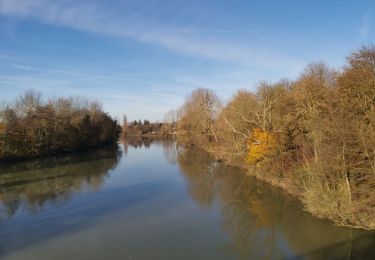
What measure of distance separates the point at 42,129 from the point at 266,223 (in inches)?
1393

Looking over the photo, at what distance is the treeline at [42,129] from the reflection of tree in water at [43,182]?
334 centimetres

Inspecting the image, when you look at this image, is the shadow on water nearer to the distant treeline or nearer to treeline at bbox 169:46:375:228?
treeline at bbox 169:46:375:228

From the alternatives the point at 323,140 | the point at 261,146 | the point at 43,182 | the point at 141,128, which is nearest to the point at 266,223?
the point at 323,140

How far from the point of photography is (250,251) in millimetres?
13023

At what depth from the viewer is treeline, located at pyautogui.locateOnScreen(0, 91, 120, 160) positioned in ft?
129

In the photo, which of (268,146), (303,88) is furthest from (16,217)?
(303,88)

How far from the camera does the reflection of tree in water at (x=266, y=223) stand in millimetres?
13148

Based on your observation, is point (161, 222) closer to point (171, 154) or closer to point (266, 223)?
point (266, 223)

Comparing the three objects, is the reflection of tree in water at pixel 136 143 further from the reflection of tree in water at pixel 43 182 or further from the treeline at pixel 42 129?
the reflection of tree in water at pixel 43 182

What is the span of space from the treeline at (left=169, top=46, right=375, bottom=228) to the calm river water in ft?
3.54

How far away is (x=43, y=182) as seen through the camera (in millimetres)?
26344

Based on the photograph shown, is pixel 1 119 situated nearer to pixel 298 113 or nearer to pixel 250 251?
pixel 298 113

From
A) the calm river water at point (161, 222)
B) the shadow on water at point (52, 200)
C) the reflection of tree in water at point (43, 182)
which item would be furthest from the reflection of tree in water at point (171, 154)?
the calm river water at point (161, 222)

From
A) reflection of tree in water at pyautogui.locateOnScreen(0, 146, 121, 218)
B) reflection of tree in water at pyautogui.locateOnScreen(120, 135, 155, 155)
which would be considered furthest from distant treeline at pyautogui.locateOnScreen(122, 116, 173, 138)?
reflection of tree in water at pyautogui.locateOnScreen(0, 146, 121, 218)
